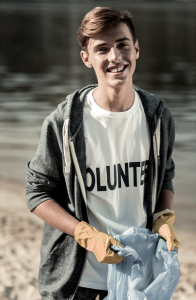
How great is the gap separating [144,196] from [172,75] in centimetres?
1309

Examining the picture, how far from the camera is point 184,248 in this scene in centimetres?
434

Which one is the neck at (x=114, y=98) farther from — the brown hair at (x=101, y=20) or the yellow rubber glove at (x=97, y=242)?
the yellow rubber glove at (x=97, y=242)

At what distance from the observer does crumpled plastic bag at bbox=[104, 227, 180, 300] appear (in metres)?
1.98

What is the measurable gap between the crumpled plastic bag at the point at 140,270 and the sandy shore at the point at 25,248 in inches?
63.9

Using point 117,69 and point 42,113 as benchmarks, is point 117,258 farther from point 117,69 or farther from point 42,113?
point 42,113

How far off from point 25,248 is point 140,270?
241cm

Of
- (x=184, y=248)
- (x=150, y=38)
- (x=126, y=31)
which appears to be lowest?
(x=150, y=38)

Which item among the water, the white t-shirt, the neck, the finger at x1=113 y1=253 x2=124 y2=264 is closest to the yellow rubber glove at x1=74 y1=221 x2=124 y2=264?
the finger at x1=113 y1=253 x2=124 y2=264

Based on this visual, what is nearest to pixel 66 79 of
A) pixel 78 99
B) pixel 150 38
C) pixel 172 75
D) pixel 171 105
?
pixel 172 75

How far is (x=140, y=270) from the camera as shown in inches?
79.0

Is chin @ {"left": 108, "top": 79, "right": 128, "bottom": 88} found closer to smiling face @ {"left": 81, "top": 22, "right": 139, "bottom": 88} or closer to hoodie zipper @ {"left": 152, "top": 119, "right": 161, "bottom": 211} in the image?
smiling face @ {"left": 81, "top": 22, "right": 139, "bottom": 88}

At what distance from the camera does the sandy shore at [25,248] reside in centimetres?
357

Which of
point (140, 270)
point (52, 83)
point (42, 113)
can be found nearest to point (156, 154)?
point (140, 270)

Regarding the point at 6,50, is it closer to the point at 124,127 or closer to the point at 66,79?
the point at 66,79
